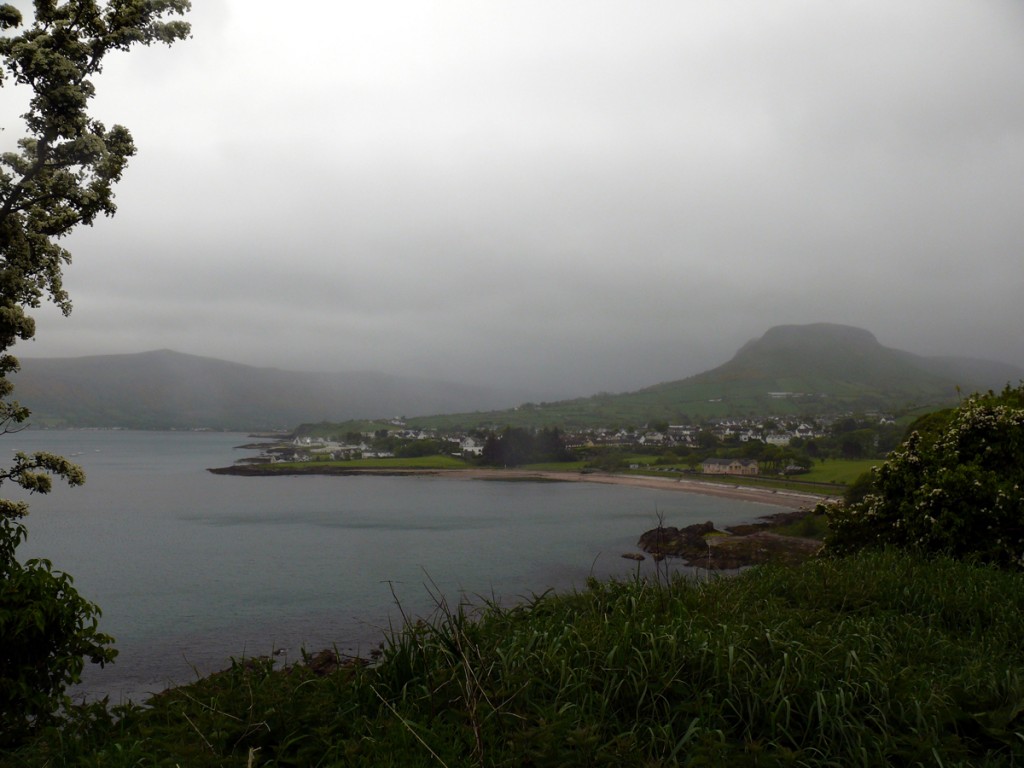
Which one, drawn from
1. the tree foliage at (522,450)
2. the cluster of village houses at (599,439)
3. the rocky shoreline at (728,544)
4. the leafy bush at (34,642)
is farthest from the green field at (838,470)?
the leafy bush at (34,642)

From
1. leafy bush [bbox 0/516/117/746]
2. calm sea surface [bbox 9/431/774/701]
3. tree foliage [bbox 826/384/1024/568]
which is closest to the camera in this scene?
leafy bush [bbox 0/516/117/746]

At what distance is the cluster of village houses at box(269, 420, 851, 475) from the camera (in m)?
107

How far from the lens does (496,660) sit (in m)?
5.04

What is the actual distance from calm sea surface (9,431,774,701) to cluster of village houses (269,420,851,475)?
28.1m

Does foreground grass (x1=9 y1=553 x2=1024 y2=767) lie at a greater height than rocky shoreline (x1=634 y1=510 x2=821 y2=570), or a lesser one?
greater

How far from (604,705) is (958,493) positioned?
10401 mm

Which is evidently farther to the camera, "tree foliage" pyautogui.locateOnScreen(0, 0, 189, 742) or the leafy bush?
"tree foliage" pyautogui.locateOnScreen(0, 0, 189, 742)

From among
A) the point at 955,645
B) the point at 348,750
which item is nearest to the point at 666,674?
the point at 348,750

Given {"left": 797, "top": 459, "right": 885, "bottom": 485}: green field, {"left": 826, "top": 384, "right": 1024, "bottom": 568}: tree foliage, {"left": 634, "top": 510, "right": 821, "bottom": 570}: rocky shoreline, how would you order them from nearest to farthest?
{"left": 826, "top": 384, "right": 1024, "bottom": 568}: tree foliage, {"left": 634, "top": 510, "right": 821, "bottom": 570}: rocky shoreline, {"left": 797, "top": 459, "right": 885, "bottom": 485}: green field

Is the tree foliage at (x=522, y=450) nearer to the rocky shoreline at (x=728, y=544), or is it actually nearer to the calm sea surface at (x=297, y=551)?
the calm sea surface at (x=297, y=551)

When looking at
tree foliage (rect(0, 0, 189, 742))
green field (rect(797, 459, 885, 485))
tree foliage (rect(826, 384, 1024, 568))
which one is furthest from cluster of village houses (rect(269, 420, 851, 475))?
tree foliage (rect(0, 0, 189, 742))

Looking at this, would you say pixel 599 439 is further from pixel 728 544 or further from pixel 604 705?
pixel 604 705

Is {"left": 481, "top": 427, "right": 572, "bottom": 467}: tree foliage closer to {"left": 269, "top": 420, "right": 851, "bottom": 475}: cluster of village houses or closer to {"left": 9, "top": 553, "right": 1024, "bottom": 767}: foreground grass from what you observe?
{"left": 269, "top": 420, "right": 851, "bottom": 475}: cluster of village houses

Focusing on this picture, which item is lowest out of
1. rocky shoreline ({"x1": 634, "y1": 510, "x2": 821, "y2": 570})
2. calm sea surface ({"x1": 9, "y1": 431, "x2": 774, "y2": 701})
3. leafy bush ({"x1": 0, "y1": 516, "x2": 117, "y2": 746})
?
calm sea surface ({"x1": 9, "y1": 431, "x2": 774, "y2": 701})
